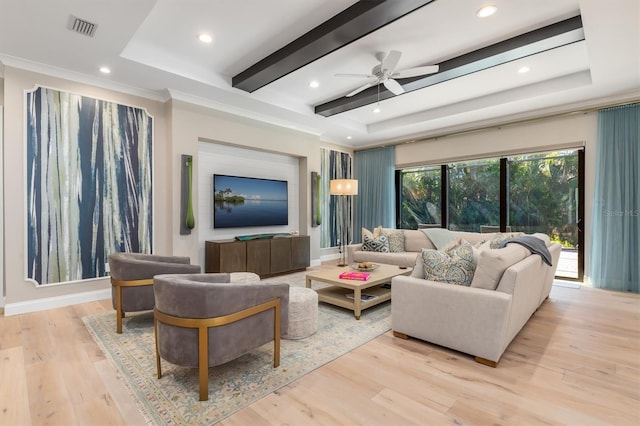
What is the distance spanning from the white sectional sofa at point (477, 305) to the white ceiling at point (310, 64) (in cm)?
212

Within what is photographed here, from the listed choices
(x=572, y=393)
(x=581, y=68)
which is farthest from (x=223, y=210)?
(x=581, y=68)

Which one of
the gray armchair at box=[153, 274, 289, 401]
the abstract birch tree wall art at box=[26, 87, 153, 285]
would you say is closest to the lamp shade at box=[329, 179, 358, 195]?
the abstract birch tree wall art at box=[26, 87, 153, 285]

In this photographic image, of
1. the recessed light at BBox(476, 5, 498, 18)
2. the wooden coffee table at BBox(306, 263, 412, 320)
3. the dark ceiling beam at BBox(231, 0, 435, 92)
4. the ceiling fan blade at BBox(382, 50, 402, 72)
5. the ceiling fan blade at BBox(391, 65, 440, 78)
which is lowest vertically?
the wooden coffee table at BBox(306, 263, 412, 320)

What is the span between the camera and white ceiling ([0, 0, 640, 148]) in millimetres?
2637

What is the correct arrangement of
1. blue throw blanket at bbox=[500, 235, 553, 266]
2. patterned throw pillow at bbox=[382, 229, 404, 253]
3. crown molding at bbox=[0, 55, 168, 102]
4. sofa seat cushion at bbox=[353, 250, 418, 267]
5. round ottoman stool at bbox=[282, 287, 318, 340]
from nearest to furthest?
round ottoman stool at bbox=[282, 287, 318, 340], blue throw blanket at bbox=[500, 235, 553, 266], crown molding at bbox=[0, 55, 168, 102], sofa seat cushion at bbox=[353, 250, 418, 267], patterned throw pillow at bbox=[382, 229, 404, 253]

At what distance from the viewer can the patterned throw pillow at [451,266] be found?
261 centimetres

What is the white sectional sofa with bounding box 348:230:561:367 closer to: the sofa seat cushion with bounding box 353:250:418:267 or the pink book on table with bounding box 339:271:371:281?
the pink book on table with bounding box 339:271:371:281

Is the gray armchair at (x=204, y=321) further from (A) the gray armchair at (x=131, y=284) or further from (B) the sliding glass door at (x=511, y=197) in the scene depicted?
(B) the sliding glass door at (x=511, y=197)

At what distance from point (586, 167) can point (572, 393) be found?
4059mm

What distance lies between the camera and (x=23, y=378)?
6.88 feet

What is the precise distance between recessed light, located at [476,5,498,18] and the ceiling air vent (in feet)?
11.1

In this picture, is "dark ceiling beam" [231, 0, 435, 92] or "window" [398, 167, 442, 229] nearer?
"dark ceiling beam" [231, 0, 435, 92]

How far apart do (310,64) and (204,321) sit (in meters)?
3.15

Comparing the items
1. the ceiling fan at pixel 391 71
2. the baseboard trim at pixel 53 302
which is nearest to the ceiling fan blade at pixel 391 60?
the ceiling fan at pixel 391 71
